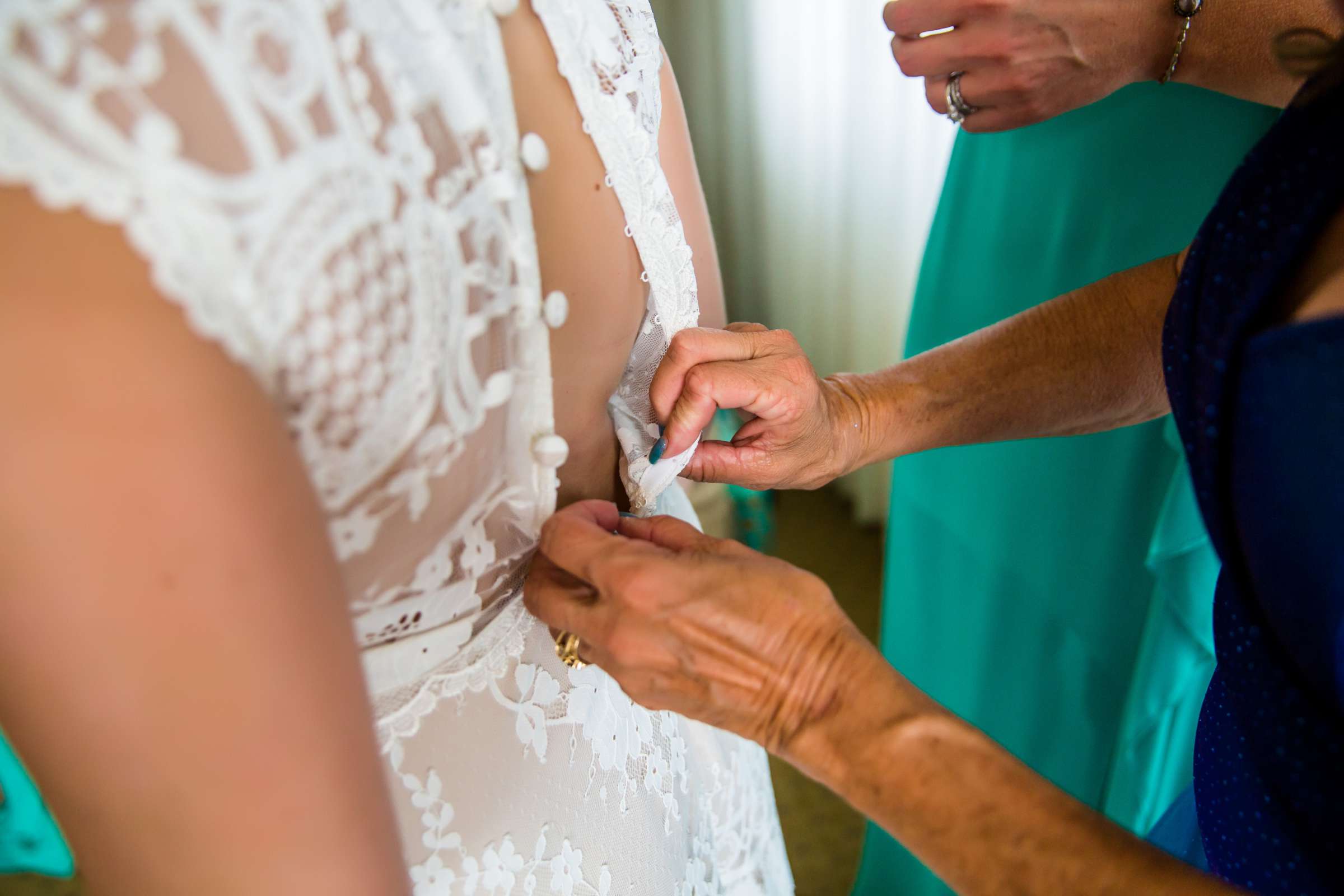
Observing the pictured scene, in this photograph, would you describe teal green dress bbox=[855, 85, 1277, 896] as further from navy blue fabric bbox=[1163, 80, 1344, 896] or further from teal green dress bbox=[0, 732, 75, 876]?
teal green dress bbox=[0, 732, 75, 876]

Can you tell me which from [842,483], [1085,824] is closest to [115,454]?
[1085,824]

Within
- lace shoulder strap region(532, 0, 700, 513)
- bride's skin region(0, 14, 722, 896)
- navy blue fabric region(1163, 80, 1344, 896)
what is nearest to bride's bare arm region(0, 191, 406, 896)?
bride's skin region(0, 14, 722, 896)

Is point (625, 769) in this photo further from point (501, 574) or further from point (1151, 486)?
point (1151, 486)

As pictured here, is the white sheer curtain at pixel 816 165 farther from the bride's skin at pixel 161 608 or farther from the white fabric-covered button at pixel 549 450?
the bride's skin at pixel 161 608

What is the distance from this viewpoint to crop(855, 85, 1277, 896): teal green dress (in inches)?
41.9

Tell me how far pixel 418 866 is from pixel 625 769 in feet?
0.61

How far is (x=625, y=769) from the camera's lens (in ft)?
2.35

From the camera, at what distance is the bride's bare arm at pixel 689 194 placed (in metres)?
0.77

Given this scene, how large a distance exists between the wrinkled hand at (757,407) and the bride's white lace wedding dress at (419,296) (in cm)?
3

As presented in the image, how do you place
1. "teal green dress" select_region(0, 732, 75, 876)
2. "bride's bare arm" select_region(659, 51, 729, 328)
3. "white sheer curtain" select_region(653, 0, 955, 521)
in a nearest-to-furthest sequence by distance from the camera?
"bride's bare arm" select_region(659, 51, 729, 328), "teal green dress" select_region(0, 732, 75, 876), "white sheer curtain" select_region(653, 0, 955, 521)

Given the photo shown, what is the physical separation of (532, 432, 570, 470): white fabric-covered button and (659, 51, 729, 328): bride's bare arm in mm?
278

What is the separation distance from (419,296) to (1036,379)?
762mm

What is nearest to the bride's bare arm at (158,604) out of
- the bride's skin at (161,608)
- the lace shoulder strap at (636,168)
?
the bride's skin at (161,608)

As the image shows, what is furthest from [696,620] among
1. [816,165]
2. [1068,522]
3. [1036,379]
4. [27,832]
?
[816,165]
